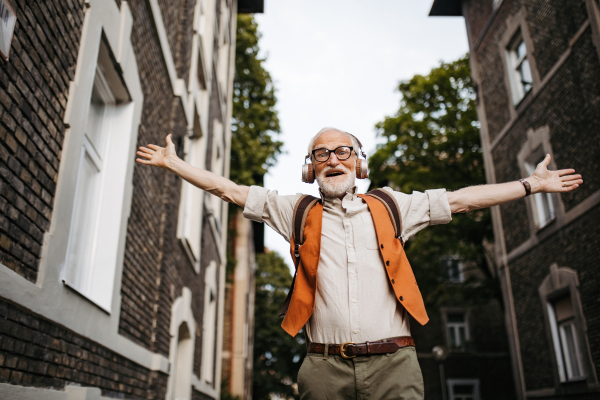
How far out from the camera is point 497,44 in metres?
14.1

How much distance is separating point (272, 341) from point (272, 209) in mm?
27269

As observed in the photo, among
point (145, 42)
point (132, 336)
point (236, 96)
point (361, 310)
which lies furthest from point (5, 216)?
point (236, 96)

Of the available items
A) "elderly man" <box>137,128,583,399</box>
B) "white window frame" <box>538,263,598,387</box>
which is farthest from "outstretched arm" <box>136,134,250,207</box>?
"white window frame" <box>538,263,598,387</box>

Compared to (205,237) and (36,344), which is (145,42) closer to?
(36,344)

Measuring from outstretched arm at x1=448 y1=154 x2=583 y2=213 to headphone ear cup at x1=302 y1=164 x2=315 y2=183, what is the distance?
77 cm

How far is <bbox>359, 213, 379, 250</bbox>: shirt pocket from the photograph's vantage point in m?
2.74

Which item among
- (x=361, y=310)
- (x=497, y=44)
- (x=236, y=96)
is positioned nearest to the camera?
(x=361, y=310)

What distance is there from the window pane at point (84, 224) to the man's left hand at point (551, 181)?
341 centimetres

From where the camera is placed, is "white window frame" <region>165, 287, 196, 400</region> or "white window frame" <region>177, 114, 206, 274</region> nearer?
"white window frame" <region>165, 287, 196, 400</region>

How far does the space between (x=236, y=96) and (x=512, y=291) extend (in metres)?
11.7

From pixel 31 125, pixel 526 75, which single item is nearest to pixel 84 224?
pixel 31 125

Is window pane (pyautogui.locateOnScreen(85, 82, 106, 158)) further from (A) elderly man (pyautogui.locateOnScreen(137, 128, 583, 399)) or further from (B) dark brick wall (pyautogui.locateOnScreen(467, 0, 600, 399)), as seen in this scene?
(B) dark brick wall (pyautogui.locateOnScreen(467, 0, 600, 399))

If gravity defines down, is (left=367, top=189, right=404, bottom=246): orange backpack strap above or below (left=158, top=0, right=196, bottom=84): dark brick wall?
below

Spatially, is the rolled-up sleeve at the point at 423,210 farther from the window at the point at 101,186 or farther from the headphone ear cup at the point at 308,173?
the window at the point at 101,186
